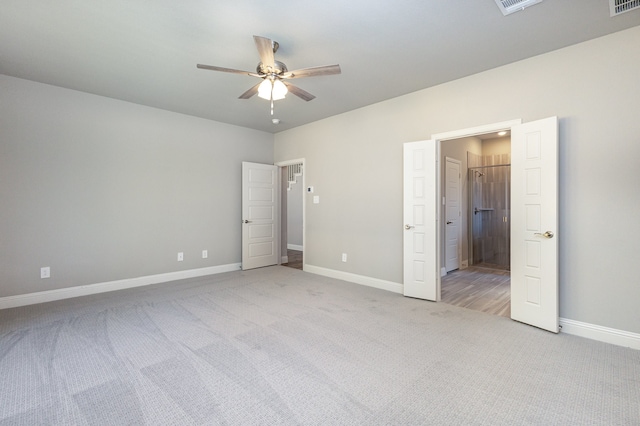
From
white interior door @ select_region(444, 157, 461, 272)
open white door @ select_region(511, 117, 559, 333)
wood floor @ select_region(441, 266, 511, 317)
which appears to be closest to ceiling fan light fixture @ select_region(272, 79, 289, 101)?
open white door @ select_region(511, 117, 559, 333)

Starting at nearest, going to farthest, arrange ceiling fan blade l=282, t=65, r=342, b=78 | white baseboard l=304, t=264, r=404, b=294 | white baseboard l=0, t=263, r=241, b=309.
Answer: ceiling fan blade l=282, t=65, r=342, b=78 < white baseboard l=0, t=263, r=241, b=309 < white baseboard l=304, t=264, r=404, b=294

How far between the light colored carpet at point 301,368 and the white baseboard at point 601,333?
0.09 m

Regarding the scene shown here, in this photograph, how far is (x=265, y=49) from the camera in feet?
7.68

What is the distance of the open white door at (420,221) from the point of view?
3756mm

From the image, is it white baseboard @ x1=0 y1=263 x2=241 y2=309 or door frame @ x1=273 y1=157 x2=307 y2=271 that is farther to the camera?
door frame @ x1=273 y1=157 x2=307 y2=271

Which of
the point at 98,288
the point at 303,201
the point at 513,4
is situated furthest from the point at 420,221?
the point at 98,288

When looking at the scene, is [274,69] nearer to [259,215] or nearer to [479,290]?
[259,215]

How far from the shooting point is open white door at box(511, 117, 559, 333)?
2.83 meters

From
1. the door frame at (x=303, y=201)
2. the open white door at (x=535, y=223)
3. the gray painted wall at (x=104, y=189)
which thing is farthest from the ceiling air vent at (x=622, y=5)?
the gray painted wall at (x=104, y=189)

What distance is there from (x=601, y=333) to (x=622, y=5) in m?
2.79

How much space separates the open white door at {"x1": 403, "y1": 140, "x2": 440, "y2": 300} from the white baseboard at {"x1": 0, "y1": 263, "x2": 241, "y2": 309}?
136 inches

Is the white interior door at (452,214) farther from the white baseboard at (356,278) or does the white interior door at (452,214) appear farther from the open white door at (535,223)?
the open white door at (535,223)

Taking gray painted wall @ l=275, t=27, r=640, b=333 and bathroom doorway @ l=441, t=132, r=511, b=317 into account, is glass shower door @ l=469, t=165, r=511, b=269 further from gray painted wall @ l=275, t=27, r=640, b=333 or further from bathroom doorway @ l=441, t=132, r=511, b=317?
gray painted wall @ l=275, t=27, r=640, b=333

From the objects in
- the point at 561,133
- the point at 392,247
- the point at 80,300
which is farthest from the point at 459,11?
the point at 80,300
